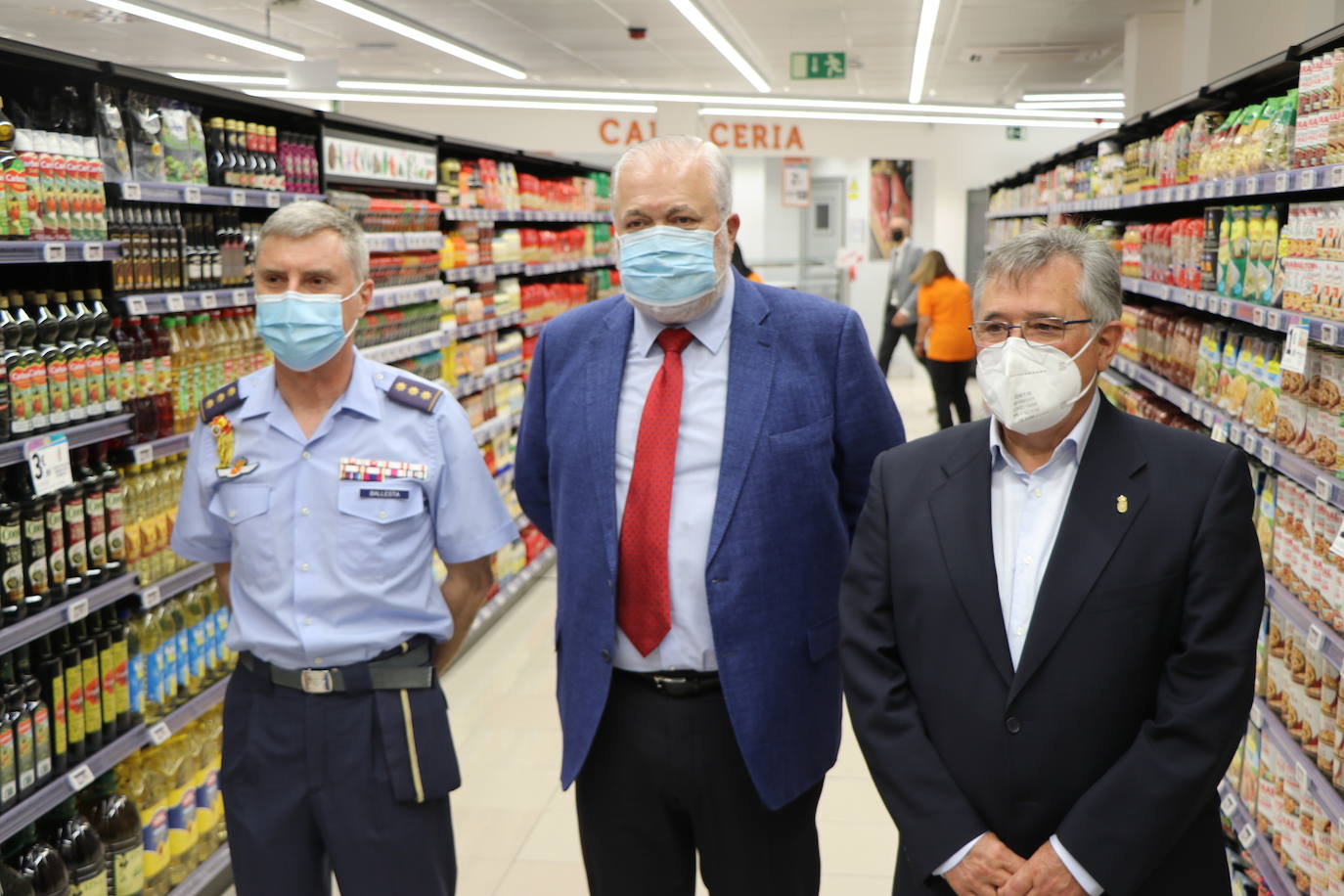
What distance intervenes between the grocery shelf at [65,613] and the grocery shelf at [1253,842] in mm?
2777

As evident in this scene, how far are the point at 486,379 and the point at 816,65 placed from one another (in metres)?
7.62

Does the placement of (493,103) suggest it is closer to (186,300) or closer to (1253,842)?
(186,300)

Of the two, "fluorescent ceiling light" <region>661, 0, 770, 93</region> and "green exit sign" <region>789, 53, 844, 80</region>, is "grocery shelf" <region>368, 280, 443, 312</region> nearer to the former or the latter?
"fluorescent ceiling light" <region>661, 0, 770, 93</region>

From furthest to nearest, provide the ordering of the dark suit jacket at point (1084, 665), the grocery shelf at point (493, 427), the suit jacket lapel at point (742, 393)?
the grocery shelf at point (493, 427) < the suit jacket lapel at point (742, 393) < the dark suit jacket at point (1084, 665)

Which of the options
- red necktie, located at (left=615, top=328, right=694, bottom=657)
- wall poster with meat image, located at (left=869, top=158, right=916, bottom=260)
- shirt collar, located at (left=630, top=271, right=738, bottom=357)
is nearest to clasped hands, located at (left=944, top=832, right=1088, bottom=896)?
red necktie, located at (left=615, top=328, right=694, bottom=657)

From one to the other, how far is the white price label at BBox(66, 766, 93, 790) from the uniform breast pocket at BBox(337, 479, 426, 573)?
3.88ft

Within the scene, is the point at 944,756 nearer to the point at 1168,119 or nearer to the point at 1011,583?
the point at 1011,583

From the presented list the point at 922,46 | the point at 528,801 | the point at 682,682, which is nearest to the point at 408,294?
the point at 528,801

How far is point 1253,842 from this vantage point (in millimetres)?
3457

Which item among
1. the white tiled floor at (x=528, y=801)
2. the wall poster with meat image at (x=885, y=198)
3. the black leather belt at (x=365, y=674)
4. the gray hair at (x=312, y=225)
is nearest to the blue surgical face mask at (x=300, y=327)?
the gray hair at (x=312, y=225)

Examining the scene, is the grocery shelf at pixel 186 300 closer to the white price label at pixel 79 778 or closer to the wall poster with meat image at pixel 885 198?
the white price label at pixel 79 778

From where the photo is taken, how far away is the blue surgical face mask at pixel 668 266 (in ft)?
7.55

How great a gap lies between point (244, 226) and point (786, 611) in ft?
8.76

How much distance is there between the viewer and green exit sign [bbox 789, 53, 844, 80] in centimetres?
1298
